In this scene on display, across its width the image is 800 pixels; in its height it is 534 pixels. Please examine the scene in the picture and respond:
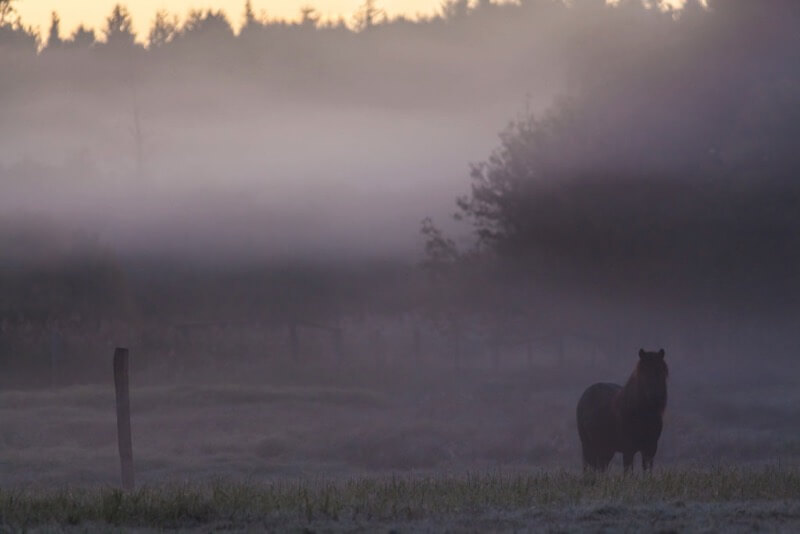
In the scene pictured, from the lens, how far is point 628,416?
763 inches

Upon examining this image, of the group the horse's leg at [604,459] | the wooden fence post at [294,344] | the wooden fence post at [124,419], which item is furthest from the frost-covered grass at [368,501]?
the wooden fence post at [294,344]

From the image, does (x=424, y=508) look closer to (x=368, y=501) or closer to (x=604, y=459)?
(x=368, y=501)

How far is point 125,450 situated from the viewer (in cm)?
1738

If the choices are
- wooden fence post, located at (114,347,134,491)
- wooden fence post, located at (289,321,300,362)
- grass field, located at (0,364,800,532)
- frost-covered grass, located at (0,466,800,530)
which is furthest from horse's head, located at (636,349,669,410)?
wooden fence post, located at (289,321,300,362)

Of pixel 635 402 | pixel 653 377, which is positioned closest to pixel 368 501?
pixel 653 377

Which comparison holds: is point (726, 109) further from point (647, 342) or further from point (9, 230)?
point (9, 230)

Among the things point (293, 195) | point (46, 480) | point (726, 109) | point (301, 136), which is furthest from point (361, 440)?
point (301, 136)

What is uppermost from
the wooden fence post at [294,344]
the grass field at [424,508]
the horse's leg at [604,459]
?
the wooden fence post at [294,344]

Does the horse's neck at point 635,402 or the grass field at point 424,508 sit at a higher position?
the horse's neck at point 635,402

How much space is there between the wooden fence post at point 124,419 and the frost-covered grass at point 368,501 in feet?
7.62

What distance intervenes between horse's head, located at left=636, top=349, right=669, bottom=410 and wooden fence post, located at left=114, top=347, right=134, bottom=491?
21.7ft

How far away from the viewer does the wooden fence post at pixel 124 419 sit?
17297 mm

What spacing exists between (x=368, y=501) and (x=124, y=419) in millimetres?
5324

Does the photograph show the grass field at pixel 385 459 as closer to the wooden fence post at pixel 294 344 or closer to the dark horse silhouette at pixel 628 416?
the dark horse silhouette at pixel 628 416
